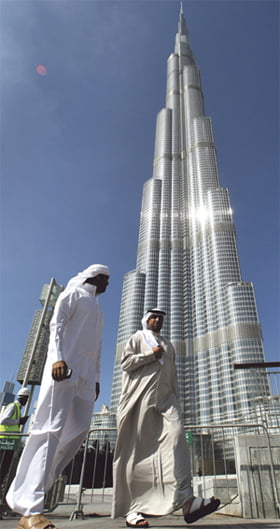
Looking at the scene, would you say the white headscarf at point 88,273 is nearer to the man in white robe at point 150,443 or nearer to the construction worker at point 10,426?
the man in white robe at point 150,443

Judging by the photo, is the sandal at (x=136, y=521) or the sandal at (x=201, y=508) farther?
the sandal at (x=136, y=521)

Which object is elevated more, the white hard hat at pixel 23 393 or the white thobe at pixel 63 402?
the white hard hat at pixel 23 393

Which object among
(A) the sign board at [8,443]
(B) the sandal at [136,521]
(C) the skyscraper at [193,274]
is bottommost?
(B) the sandal at [136,521]

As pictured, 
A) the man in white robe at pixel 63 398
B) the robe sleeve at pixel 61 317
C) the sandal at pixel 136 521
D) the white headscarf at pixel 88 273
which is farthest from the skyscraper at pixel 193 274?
the robe sleeve at pixel 61 317

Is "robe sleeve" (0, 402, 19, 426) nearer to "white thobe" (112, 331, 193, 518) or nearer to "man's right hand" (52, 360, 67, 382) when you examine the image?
"white thobe" (112, 331, 193, 518)

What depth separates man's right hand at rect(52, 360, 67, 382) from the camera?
1993mm

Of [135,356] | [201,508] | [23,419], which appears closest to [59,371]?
[135,356]

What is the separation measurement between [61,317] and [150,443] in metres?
1.45

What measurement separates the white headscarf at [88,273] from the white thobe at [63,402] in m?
0.07

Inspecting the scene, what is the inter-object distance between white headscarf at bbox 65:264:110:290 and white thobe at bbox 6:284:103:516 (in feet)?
0.24

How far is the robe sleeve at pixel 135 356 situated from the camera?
3049mm

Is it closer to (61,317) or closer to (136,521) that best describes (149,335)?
(61,317)

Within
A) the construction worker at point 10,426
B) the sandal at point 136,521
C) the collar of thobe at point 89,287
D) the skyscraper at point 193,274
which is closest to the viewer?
the sandal at point 136,521

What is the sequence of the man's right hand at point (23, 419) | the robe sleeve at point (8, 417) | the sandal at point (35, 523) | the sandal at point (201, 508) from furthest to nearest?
the man's right hand at point (23, 419) < the robe sleeve at point (8, 417) < the sandal at point (201, 508) < the sandal at point (35, 523)
